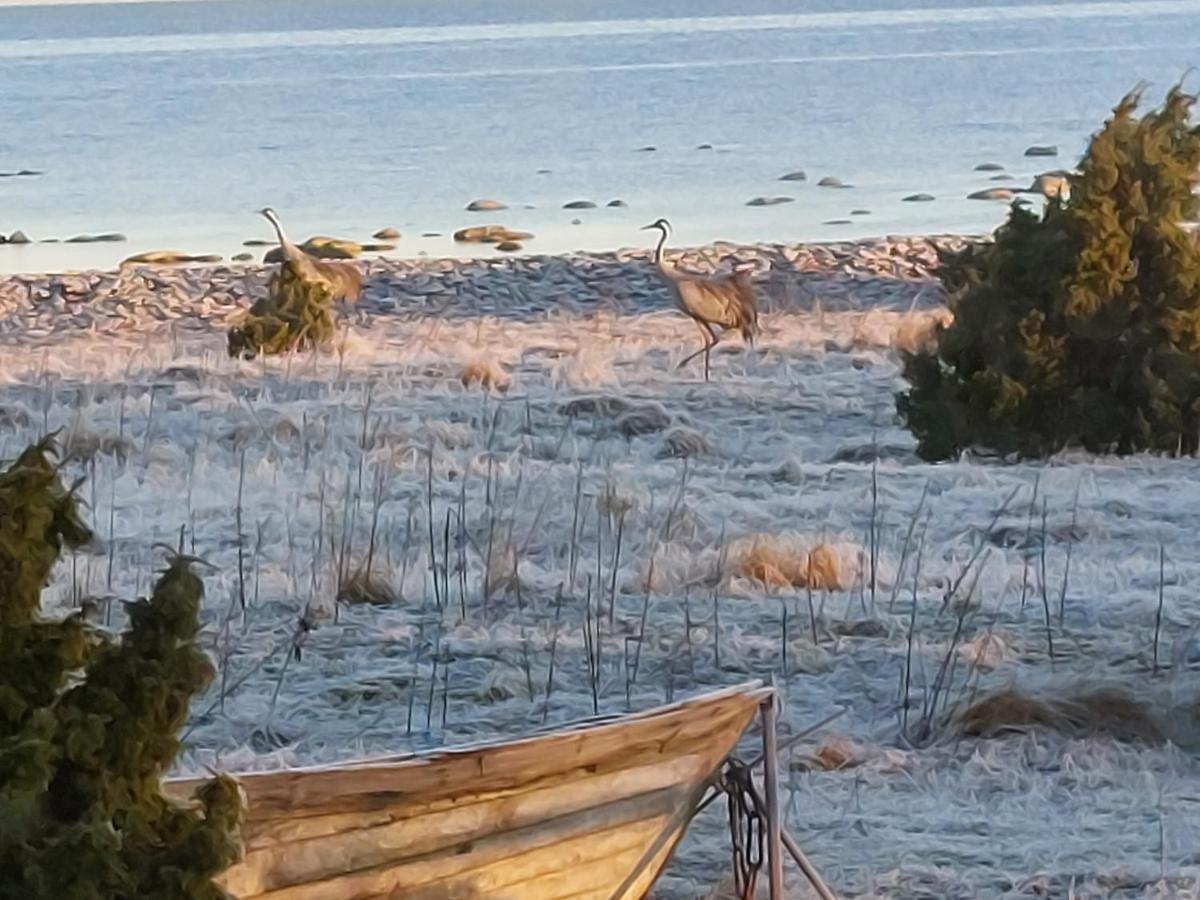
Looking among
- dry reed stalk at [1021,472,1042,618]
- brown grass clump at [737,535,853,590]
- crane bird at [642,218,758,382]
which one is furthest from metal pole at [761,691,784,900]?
crane bird at [642,218,758,382]

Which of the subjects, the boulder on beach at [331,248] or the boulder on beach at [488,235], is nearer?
the boulder on beach at [331,248]

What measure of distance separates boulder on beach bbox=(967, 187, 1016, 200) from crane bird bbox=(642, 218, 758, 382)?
15.8m

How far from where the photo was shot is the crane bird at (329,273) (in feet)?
44.8

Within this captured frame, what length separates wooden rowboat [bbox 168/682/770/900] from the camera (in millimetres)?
3447

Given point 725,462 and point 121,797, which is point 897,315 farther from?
point 121,797

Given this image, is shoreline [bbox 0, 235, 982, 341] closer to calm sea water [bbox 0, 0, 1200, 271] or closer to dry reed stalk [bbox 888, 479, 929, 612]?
calm sea water [bbox 0, 0, 1200, 271]

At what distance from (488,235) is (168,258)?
12.5ft

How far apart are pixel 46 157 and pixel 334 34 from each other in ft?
219

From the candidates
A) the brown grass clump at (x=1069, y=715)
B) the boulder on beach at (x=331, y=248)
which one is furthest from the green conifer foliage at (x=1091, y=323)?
the boulder on beach at (x=331, y=248)

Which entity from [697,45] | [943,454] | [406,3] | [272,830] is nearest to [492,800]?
[272,830]

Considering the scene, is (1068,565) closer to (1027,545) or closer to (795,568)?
(1027,545)

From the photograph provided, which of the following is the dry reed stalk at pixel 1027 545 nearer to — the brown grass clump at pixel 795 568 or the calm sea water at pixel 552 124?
the brown grass clump at pixel 795 568

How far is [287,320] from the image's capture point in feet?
43.4

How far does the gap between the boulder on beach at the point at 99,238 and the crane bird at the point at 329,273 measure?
10.2m
